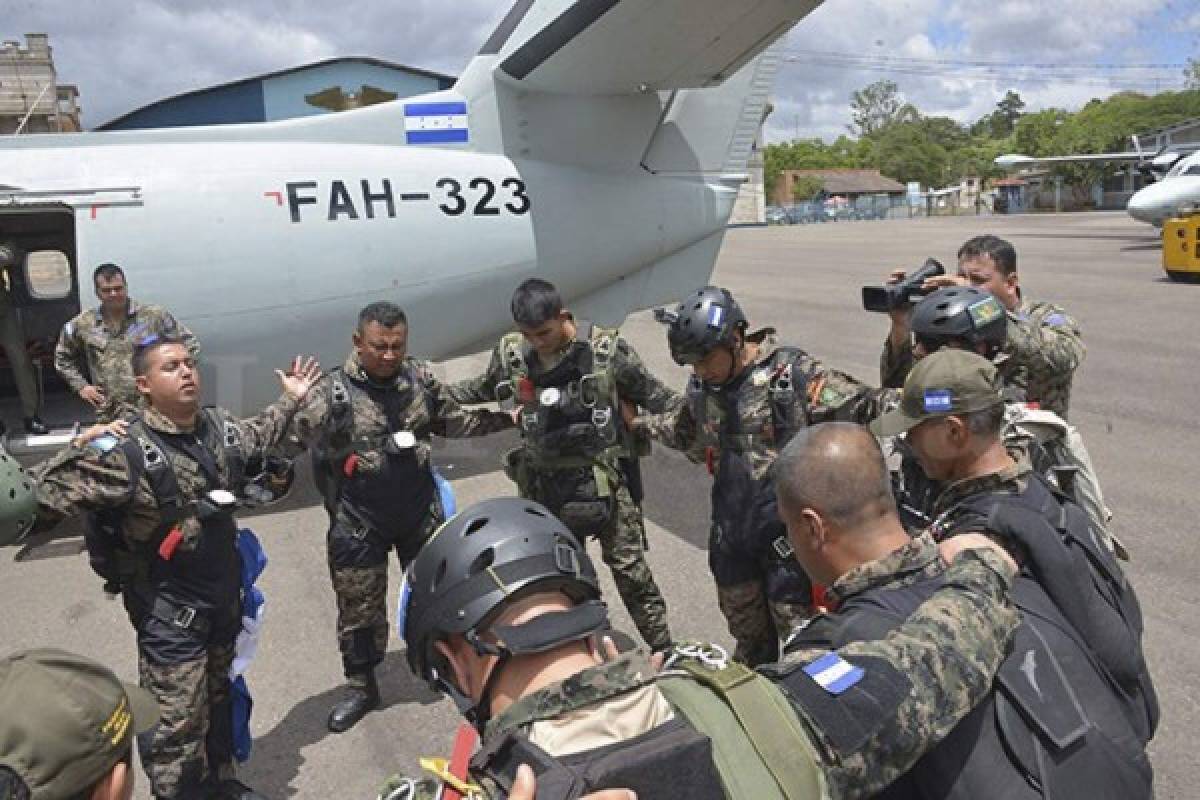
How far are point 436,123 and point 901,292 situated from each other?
14.0ft

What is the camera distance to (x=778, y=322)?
13.6 meters

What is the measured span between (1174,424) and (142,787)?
7.71 m

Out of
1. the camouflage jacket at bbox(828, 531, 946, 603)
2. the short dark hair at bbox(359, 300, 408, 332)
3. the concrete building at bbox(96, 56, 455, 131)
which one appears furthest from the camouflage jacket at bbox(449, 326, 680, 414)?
the concrete building at bbox(96, 56, 455, 131)

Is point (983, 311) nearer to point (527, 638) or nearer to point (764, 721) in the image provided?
point (764, 721)

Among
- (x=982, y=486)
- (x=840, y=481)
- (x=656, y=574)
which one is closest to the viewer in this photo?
(x=840, y=481)

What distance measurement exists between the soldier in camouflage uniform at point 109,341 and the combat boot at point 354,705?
9.54 feet

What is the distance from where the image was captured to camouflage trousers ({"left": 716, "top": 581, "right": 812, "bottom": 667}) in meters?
3.18

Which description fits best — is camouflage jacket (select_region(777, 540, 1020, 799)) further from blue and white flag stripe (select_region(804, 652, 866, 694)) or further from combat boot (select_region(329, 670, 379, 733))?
combat boot (select_region(329, 670, 379, 733))

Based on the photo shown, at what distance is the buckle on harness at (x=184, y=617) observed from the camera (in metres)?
2.88

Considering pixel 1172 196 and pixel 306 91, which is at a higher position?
pixel 306 91

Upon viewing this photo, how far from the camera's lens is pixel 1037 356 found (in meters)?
3.15

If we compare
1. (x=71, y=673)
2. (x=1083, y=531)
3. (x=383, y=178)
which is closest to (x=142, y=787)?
(x=71, y=673)

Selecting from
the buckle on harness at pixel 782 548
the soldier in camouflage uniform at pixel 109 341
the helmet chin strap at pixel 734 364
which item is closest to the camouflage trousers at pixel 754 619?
the buckle on harness at pixel 782 548

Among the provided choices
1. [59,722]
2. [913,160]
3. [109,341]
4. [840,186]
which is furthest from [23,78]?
[913,160]
